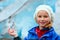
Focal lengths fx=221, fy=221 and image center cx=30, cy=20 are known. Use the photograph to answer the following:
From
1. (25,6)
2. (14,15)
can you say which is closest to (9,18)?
(14,15)

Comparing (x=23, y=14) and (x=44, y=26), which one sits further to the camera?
(x=23, y=14)

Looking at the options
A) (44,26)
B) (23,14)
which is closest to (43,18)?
(44,26)

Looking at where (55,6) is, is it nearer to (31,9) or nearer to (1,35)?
(31,9)

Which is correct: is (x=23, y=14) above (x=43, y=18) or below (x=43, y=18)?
above

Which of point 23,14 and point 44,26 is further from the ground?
point 23,14

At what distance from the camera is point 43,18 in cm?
146

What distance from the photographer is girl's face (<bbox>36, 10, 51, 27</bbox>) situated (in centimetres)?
146

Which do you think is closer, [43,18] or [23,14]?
[43,18]

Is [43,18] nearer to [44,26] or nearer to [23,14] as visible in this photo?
[44,26]

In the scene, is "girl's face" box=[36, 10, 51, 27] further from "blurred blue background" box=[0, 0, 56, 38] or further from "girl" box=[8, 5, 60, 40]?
"blurred blue background" box=[0, 0, 56, 38]

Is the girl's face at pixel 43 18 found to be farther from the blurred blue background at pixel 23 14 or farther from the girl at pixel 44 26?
the blurred blue background at pixel 23 14

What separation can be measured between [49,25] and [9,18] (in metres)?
0.86

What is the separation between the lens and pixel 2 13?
7.46 ft

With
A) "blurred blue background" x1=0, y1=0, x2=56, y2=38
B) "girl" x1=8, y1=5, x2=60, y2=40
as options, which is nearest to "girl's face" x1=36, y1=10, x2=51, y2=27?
"girl" x1=8, y1=5, x2=60, y2=40
